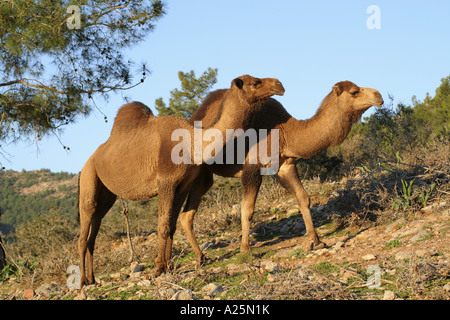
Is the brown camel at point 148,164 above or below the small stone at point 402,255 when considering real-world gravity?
above

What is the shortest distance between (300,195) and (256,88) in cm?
210

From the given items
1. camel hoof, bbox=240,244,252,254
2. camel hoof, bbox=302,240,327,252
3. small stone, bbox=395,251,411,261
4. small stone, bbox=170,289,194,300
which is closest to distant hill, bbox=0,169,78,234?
camel hoof, bbox=240,244,252,254

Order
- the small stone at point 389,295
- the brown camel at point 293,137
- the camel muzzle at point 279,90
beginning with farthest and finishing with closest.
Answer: the brown camel at point 293,137 → the camel muzzle at point 279,90 → the small stone at point 389,295

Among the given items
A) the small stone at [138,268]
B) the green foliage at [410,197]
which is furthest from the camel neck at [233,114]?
the green foliage at [410,197]

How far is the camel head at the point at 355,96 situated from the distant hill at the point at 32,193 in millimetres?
30328

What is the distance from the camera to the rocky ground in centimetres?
532

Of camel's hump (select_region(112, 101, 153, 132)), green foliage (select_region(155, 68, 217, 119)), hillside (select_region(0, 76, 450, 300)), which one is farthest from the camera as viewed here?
green foliage (select_region(155, 68, 217, 119))

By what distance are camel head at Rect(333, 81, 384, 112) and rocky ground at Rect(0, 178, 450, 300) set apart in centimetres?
195

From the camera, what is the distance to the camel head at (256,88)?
734 centimetres

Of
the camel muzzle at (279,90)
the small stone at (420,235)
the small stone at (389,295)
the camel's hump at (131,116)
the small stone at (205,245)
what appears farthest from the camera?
the small stone at (205,245)

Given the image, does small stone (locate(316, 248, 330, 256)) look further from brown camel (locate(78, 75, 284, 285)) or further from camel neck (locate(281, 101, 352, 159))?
brown camel (locate(78, 75, 284, 285))

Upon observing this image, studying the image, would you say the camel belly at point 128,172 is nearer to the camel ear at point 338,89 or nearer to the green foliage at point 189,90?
the camel ear at point 338,89
